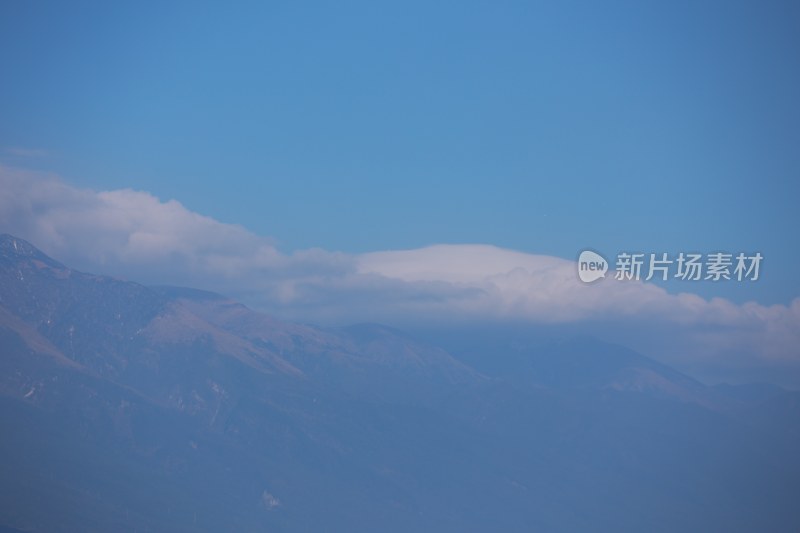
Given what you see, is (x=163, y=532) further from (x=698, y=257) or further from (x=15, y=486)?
(x=698, y=257)

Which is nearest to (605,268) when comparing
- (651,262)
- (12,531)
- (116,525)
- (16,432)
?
(651,262)

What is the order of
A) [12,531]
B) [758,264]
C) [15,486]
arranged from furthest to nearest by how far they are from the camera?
[15,486] → [12,531] → [758,264]

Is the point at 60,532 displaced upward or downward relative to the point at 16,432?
downward

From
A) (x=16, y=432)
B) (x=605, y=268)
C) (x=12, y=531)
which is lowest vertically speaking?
(x=12, y=531)

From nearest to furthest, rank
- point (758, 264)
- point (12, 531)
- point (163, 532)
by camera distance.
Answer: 1. point (758, 264)
2. point (12, 531)
3. point (163, 532)

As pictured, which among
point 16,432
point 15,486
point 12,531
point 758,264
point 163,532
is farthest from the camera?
point 16,432

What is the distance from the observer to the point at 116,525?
563ft

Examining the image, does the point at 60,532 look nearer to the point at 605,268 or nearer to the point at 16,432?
the point at 16,432

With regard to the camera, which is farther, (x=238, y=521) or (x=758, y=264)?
(x=238, y=521)

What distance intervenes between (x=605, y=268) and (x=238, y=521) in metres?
140

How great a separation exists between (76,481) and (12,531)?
32768 millimetres

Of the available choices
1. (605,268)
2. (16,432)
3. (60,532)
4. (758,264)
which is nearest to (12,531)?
(60,532)

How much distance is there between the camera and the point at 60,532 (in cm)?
15738

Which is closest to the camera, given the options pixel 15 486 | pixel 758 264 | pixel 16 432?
pixel 758 264
